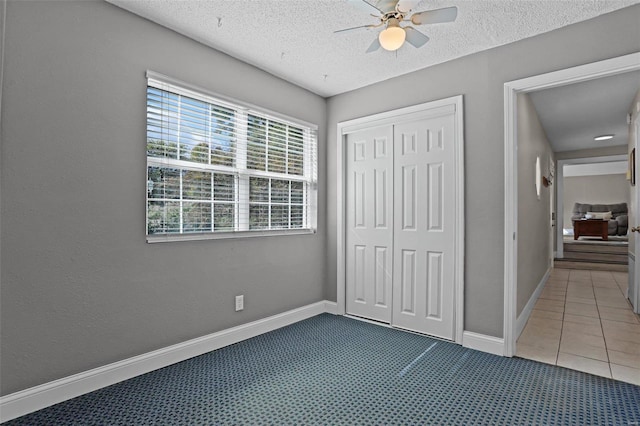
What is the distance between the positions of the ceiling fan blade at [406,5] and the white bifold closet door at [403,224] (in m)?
1.36

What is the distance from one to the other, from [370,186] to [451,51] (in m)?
1.45

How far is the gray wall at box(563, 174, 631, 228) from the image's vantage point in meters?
11.0

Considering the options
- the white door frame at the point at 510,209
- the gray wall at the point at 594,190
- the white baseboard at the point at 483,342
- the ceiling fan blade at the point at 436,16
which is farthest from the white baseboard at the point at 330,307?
the gray wall at the point at 594,190

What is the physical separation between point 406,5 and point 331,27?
2.48ft

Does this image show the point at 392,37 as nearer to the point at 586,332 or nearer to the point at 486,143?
the point at 486,143

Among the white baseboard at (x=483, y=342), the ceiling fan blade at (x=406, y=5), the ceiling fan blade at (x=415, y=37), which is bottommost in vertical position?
the white baseboard at (x=483, y=342)

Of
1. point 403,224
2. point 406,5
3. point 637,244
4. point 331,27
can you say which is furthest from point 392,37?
point 637,244

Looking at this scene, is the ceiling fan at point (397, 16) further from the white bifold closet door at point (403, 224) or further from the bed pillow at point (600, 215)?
the bed pillow at point (600, 215)

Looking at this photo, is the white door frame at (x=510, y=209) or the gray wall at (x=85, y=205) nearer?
the gray wall at (x=85, y=205)

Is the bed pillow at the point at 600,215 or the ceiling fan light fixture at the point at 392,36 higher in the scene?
the ceiling fan light fixture at the point at 392,36

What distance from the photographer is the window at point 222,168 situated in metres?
2.58

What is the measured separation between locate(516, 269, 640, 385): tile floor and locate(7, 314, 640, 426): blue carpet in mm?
263

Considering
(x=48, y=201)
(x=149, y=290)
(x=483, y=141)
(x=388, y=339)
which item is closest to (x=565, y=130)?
(x=483, y=141)

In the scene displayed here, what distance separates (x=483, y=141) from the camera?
2.92 metres
